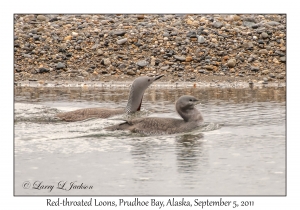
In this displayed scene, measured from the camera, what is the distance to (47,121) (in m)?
13.6

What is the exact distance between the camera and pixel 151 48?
2038 centimetres

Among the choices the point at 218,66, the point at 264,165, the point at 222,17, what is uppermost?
the point at 222,17

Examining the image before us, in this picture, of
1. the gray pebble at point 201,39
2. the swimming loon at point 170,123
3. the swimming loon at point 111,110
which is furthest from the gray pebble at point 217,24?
the swimming loon at point 170,123

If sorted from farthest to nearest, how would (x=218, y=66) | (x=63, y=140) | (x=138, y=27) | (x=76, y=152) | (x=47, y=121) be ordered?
(x=138, y=27), (x=218, y=66), (x=47, y=121), (x=63, y=140), (x=76, y=152)

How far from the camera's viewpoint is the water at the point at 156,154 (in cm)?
895

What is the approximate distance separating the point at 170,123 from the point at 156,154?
5.84 ft

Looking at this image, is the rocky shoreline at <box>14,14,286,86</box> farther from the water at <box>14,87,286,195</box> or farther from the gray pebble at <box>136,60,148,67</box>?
the water at <box>14,87,286,195</box>

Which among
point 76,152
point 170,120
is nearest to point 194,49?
point 170,120

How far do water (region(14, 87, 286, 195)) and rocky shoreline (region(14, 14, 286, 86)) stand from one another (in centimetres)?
377

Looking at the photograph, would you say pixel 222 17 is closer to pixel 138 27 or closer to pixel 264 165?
pixel 138 27

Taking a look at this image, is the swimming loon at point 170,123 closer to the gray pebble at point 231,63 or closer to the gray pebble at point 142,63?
the gray pebble at point 142,63

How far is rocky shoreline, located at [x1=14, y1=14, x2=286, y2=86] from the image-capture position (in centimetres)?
1950

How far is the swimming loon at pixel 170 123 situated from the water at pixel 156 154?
17 cm

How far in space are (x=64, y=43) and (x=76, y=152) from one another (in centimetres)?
1063
